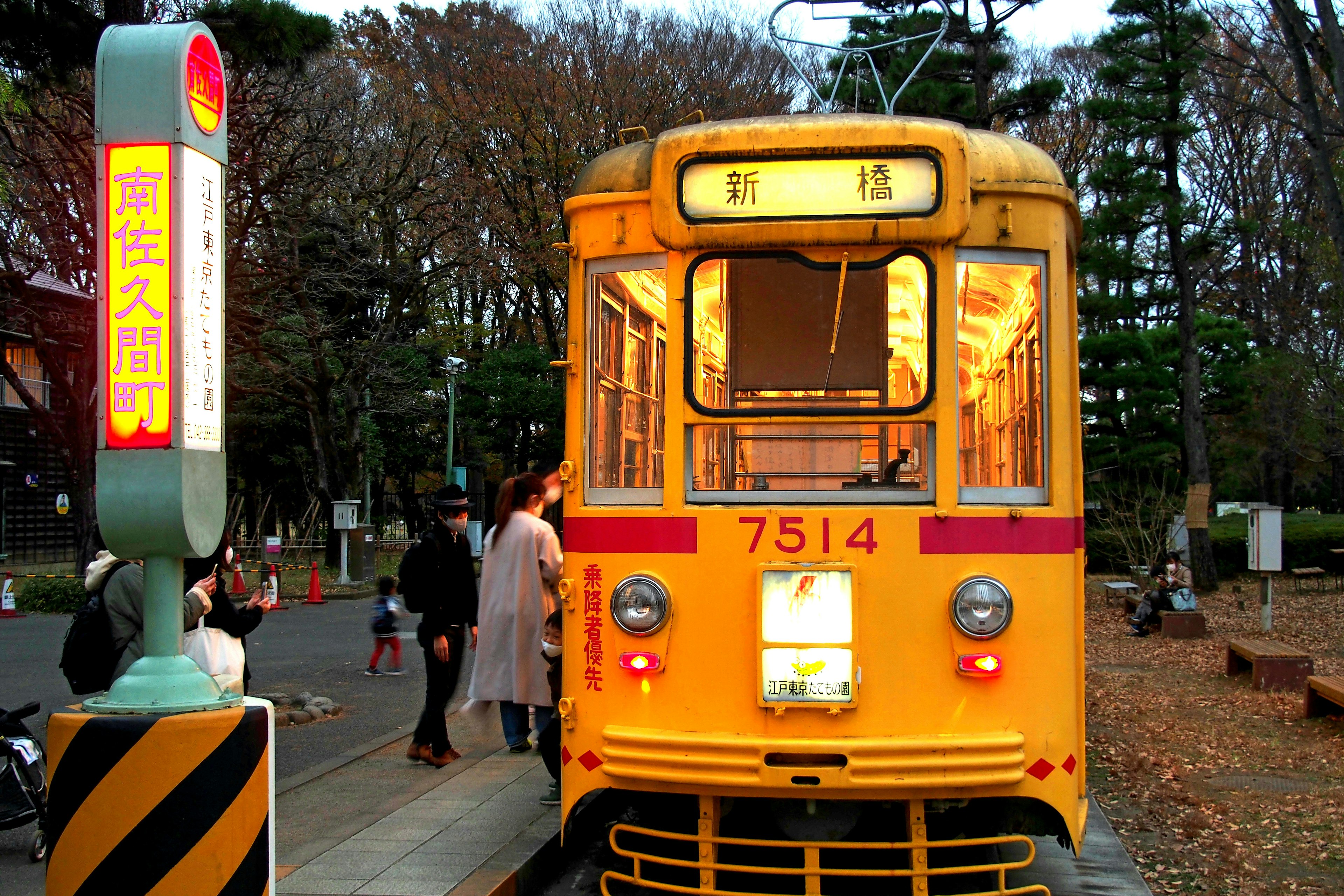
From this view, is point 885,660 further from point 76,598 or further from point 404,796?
point 76,598

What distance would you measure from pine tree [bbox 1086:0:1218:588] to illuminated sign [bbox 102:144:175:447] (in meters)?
21.1

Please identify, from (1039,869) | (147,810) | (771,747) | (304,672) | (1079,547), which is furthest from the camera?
(304,672)

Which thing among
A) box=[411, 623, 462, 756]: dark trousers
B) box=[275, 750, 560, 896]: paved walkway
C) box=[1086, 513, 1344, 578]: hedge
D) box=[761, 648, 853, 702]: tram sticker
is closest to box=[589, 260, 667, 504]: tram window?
box=[761, 648, 853, 702]: tram sticker

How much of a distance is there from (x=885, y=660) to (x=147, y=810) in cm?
264

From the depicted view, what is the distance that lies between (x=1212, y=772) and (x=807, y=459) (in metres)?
5.11

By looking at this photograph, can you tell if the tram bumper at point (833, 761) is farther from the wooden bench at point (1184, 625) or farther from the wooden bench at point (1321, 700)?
the wooden bench at point (1184, 625)

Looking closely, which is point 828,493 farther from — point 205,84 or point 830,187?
point 205,84

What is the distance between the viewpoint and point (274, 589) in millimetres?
12094

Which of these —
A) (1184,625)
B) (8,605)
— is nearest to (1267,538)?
(1184,625)

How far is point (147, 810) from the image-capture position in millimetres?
3172

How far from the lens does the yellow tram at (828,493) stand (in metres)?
4.70

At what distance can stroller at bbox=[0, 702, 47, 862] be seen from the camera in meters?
5.95

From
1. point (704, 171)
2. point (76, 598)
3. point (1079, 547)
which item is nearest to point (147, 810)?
point (704, 171)

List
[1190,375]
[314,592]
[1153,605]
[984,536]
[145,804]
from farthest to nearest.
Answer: [314,592], [1190,375], [1153,605], [984,536], [145,804]
